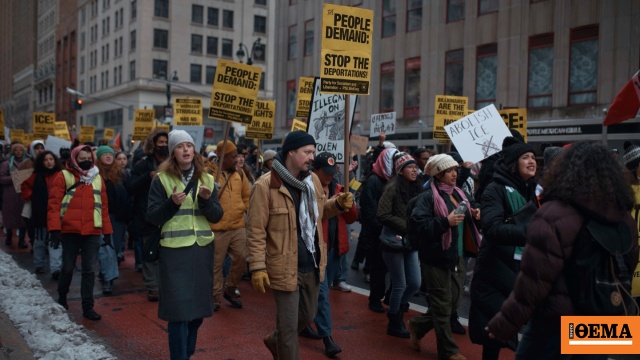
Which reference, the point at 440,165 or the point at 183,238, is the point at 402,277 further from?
the point at 183,238

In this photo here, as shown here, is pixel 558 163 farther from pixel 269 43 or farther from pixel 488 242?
pixel 269 43

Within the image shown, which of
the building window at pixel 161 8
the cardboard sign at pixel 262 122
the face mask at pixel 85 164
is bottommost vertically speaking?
the face mask at pixel 85 164

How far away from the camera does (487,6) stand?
25672 millimetres

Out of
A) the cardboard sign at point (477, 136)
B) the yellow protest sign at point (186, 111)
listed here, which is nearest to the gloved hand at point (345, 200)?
the cardboard sign at point (477, 136)

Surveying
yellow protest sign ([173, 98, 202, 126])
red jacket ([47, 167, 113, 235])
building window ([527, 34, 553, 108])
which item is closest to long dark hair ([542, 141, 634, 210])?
red jacket ([47, 167, 113, 235])

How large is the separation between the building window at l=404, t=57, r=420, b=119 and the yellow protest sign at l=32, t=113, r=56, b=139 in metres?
16.3

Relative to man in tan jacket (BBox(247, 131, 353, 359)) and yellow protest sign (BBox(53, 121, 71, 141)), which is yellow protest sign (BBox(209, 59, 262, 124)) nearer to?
man in tan jacket (BBox(247, 131, 353, 359))

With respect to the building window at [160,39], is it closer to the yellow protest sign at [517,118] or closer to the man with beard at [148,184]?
the yellow protest sign at [517,118]

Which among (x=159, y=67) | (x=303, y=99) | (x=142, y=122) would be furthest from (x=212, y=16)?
(x=303, y=99)

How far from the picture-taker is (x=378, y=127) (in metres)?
15.1

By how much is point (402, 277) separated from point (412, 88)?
915 inches

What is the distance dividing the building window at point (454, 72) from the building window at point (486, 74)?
0.89m

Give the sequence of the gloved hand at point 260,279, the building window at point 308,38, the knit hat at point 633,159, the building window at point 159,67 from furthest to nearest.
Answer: the building window at point 159,67 → the building window at point 308,38 → the knit hat at point 633,159 → the gloved hand at point 260,279

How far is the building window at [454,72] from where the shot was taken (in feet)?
87.5
